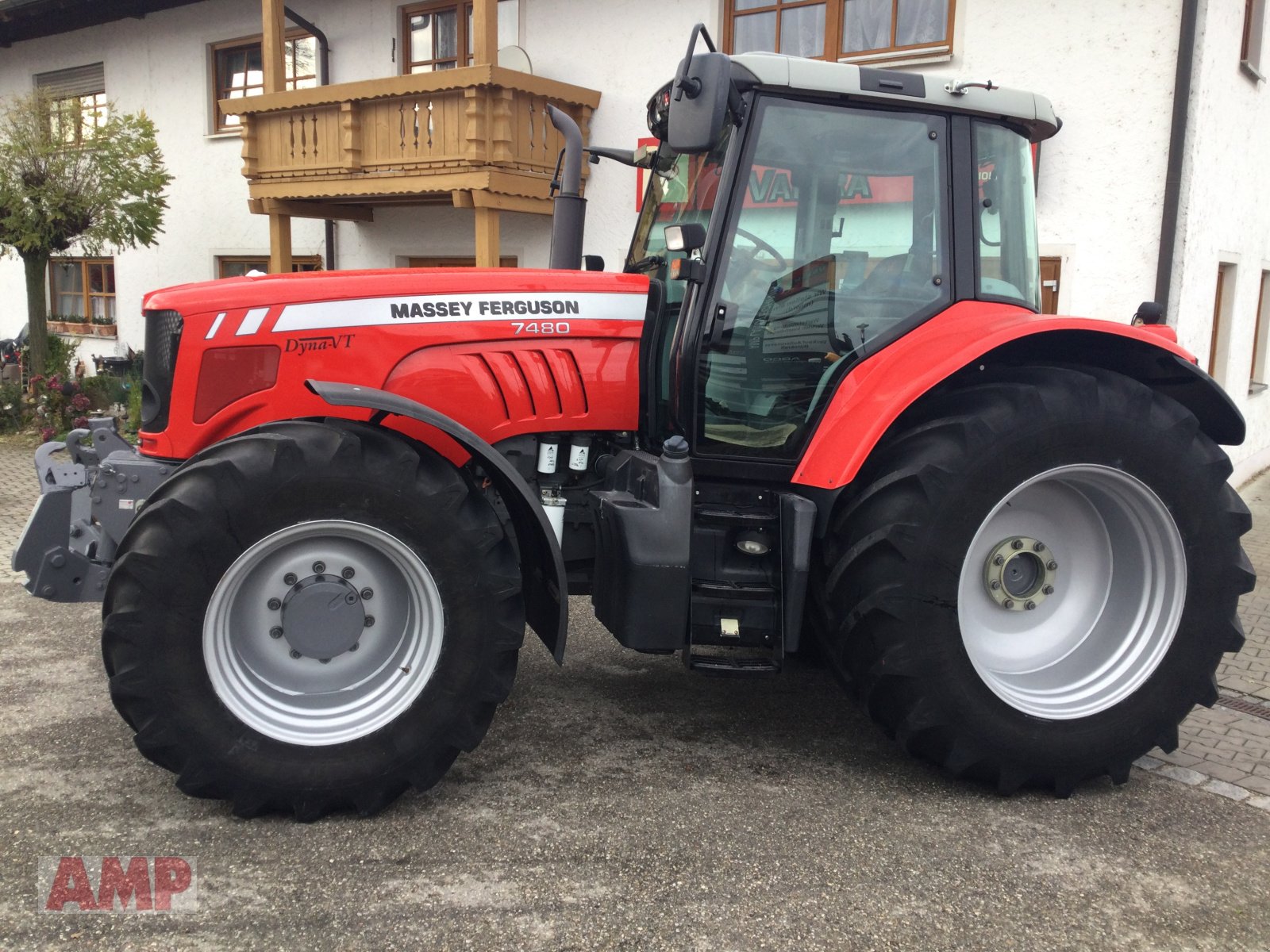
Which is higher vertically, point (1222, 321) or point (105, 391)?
point (1222, 321)

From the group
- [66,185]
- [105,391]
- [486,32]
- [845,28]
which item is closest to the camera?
[845,28]

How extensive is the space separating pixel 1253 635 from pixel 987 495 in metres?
3.03

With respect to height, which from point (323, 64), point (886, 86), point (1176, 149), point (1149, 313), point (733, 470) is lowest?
point (733, 470)

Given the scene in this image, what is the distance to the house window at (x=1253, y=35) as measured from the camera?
881 centimetres

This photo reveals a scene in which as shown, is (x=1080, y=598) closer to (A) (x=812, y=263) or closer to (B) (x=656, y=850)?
(A) (x=812, y=263)

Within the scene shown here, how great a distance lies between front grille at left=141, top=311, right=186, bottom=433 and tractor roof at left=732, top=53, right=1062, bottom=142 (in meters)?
1.93

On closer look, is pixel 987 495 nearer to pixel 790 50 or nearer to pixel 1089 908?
pixel 1089 908

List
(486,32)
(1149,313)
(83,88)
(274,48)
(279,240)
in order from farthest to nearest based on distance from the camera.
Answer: (83,88) < (279,240) < (274,48) < (486,32) < (1149,313)

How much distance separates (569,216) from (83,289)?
13.1m

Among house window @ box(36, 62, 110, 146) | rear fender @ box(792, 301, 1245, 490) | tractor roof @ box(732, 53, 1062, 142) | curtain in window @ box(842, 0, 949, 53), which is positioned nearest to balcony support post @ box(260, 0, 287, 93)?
house window @ box(36, 62, 110, 146)

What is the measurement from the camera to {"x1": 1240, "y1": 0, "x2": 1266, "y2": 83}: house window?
Result: 8812mm

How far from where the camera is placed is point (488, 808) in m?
3.15

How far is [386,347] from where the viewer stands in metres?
3.42
